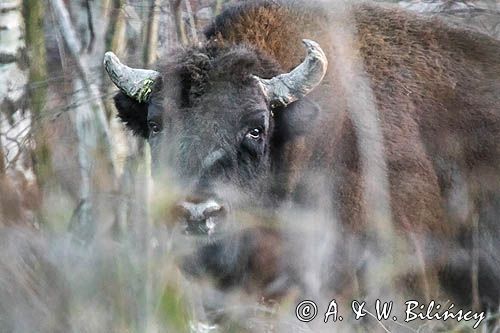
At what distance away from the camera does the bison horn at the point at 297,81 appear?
6.31 metres

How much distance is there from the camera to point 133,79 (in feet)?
21.5

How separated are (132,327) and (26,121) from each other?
13.6ft

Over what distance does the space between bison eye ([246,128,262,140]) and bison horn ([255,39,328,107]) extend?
8.9 inches

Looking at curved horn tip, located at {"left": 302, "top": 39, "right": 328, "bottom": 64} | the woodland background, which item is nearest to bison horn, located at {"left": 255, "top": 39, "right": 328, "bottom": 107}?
curved horn tip, located at {"left": 302, "top": 39, "right": 328, "bottom": 64}

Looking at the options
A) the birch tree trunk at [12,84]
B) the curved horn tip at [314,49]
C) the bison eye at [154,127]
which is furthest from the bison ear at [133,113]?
the curved horn tip at [314,49]

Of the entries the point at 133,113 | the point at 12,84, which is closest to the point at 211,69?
the point at 133,113

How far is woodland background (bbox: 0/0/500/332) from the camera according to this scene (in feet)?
13.2

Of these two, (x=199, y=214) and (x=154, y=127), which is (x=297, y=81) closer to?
(x=154, y=127)

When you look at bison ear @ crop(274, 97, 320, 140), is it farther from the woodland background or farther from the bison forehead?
the woodland background

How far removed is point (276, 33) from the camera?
6.83 meters

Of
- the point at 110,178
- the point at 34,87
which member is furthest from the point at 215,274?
the point at 34,87

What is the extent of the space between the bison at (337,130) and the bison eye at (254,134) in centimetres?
1

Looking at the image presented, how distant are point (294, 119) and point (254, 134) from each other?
1.17 ft

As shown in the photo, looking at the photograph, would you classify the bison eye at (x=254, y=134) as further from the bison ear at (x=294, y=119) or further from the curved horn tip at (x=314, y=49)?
the curved horn tip at (x=314, y=49)
